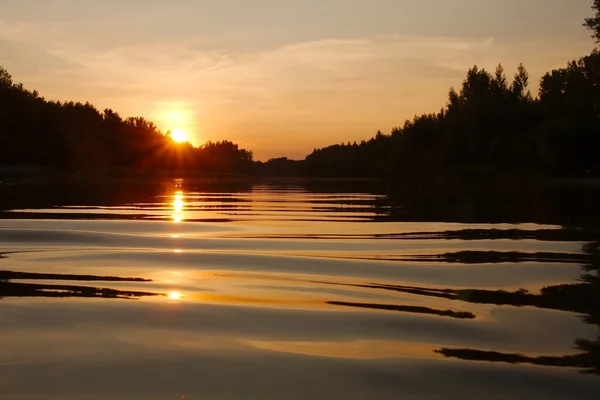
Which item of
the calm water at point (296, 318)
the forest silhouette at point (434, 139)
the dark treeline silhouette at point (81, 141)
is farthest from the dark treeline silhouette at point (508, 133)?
the calm water at point (296, 318)

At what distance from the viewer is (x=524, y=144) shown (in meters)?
56.5

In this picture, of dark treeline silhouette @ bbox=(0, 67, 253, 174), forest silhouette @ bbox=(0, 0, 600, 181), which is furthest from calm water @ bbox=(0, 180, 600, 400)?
dark treeline silhouette @ bbox=(0, 67, 253, 174)

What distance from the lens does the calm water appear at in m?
2.75

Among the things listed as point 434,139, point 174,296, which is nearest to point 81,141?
point 434,139

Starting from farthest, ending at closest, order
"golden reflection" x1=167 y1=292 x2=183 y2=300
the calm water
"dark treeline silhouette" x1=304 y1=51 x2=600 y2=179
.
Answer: "dark treeline silhouette" x1=304 y1=51 x2=600 y2=179, "golden reflection" x1=167 y1=292 x2=183 y2=300, the calm water

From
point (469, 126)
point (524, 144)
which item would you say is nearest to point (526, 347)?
point (524, 144)

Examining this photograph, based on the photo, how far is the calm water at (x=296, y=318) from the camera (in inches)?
108

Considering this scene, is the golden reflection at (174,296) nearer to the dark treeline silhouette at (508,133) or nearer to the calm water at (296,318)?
the calm water at (296,318)

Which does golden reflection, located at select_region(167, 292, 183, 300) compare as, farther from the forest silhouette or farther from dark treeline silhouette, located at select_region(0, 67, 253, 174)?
dark treeline silhouette, located at select_region(0, 67, 253, 174)

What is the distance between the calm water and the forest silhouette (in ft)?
119

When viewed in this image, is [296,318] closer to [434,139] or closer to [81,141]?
[434,139]

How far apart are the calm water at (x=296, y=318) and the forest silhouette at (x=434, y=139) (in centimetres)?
3641

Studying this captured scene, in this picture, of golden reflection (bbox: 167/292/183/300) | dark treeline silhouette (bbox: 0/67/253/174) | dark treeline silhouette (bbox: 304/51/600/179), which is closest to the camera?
golden reflection (bbox: 167/292/183/300)

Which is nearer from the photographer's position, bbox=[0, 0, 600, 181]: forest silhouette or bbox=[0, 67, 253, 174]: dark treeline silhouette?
bbox=[0, 0, 600, 181]: forest silhouette
